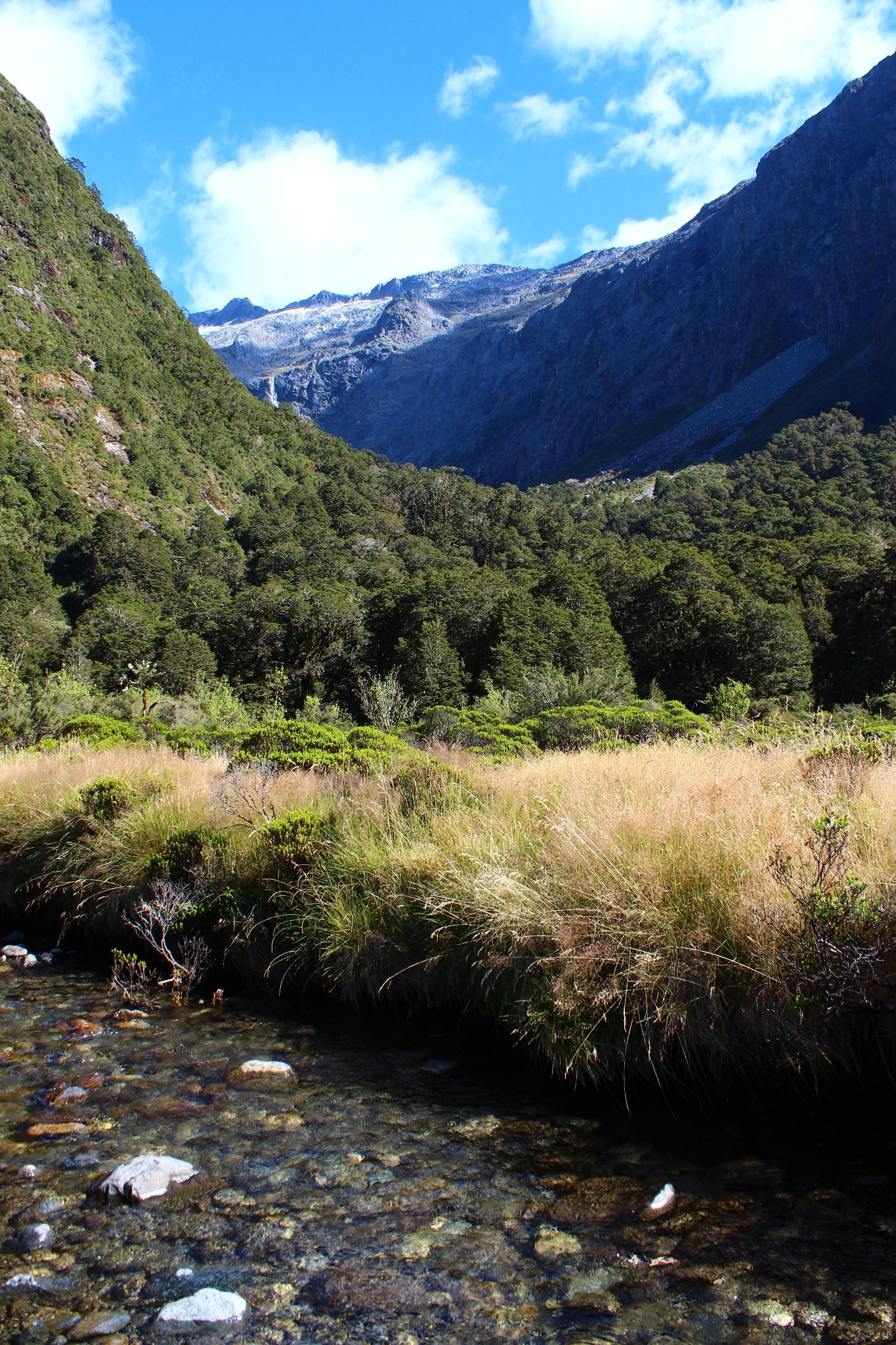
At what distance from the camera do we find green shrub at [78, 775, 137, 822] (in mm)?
7816

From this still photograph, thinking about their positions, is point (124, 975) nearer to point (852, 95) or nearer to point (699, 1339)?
point (699, 1339)

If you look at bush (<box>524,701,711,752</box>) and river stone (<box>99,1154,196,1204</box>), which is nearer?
river stone (<box>99,1154,196,1204</box>)

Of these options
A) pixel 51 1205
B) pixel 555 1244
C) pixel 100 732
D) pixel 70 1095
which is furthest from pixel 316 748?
pixel 555 1244

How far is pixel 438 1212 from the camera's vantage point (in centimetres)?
314

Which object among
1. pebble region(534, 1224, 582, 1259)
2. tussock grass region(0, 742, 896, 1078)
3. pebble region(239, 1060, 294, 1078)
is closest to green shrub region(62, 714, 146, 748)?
tussock grass region(0, 742, 896, 1078)

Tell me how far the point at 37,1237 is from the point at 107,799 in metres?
5.43

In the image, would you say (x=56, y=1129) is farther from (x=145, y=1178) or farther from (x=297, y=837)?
(x=297, y=837)

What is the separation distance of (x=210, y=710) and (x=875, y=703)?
25.9m

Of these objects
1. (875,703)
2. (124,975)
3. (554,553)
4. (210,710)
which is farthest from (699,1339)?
(554,553)

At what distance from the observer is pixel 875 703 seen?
29578 millimetres

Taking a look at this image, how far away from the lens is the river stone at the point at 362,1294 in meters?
2.58

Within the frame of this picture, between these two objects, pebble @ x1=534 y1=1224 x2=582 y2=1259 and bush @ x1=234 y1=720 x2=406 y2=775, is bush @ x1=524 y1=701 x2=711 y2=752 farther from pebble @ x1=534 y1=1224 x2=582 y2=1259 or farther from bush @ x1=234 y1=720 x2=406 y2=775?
pebble @ x1=534 y1=1224 x2=582 y2=1259

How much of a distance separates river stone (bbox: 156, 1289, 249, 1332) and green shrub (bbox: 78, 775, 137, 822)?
573cm

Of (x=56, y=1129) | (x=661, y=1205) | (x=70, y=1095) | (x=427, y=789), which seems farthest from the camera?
(x=427, y=789)
